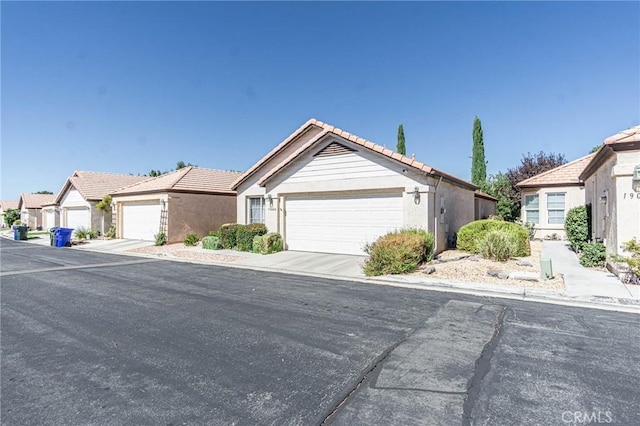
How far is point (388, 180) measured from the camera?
1330cm

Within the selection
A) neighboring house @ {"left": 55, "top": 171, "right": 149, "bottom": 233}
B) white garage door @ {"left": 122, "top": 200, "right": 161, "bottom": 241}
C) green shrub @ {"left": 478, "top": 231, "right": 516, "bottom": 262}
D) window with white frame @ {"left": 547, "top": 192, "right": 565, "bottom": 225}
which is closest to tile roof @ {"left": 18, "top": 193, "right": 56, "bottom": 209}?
neighboring house @ {"left": 55, "top": 171, "right": 149, "bottom": 233}

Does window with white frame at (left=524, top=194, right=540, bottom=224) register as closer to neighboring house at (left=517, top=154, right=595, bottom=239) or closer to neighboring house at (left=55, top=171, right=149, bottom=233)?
neighboring house at (left=517, top=154, right=595, bottom=239)

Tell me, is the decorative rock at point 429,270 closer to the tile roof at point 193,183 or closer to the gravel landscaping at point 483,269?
the gravel landscaping at point 483,269

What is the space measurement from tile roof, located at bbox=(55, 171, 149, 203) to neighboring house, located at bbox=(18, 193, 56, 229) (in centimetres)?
2200

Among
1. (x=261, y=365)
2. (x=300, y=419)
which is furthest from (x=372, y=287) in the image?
(x=300, y=419)

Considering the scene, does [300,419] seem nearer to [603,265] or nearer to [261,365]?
[261,365]

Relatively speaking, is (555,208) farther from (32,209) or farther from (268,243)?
(32,209)

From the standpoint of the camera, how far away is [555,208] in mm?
19969

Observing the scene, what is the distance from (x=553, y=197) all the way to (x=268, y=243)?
1631 centimetres

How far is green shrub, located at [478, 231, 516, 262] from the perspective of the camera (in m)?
11.8

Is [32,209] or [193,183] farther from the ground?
[193,183]

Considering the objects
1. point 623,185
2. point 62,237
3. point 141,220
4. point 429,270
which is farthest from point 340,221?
point 62,237

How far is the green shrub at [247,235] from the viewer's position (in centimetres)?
1655

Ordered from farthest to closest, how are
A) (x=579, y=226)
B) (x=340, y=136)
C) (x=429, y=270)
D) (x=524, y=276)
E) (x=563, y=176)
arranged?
(x=563, y=176) → (x=579, y=226) → (x=340, y=136) → (x=429, y=270) → (x=524, y=276)
